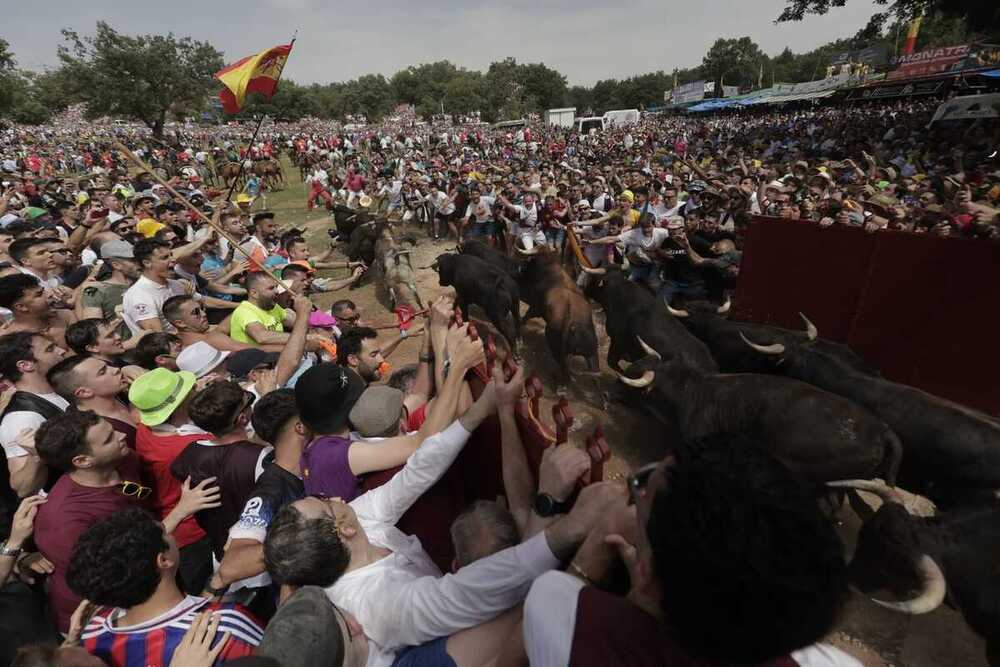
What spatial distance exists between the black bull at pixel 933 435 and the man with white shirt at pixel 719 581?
3.89 meters

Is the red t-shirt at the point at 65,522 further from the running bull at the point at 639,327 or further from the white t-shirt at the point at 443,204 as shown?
the white t-shirt at the point at 443,204

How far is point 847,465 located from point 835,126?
1068 inches

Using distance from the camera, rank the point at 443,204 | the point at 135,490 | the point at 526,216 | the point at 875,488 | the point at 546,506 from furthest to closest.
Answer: the point at 443,204, the point at 526,216, the point at 875,488, the point at 135,490, the point at 546,506

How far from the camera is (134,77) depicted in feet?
114

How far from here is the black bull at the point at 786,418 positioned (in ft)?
12.6

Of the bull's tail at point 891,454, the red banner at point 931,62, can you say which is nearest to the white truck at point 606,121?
the red banner at point 931,62

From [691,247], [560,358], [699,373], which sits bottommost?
[560,358]

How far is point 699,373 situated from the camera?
4941 millimetres

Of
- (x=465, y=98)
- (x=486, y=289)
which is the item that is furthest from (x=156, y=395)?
(x=465, y=98)

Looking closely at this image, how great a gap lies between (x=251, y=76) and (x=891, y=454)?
9.50 meters

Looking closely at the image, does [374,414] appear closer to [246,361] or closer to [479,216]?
[246,361]

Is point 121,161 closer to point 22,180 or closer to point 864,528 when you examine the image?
point 22,180

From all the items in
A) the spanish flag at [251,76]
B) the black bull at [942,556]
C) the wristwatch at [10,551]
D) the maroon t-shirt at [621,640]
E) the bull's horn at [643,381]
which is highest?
the spanish flag at [251,76]

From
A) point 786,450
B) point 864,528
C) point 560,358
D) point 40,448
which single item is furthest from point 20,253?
point 864,528
